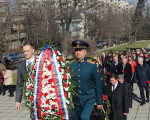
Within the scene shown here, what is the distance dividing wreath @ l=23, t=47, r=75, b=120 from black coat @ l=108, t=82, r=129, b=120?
6.58ft

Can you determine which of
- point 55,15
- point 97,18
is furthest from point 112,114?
point 97,18

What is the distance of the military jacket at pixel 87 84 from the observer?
14.9ft

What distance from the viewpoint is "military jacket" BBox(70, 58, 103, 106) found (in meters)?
4.55

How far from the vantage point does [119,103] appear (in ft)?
20.1

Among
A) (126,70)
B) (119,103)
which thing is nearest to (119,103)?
(119,103)

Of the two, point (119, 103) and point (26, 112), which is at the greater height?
point (119, 103)

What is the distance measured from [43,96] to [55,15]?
2888 centimetres

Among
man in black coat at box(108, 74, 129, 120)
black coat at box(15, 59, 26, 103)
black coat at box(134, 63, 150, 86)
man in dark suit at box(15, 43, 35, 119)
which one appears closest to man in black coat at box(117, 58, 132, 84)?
black coat at box(134, 63, 150, 86)

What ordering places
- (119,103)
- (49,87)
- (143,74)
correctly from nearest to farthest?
(49,87)
(119,103)
(143,74)

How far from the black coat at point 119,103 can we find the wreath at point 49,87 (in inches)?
79.0

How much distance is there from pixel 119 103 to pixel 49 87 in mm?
2487

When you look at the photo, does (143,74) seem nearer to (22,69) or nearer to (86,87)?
(86,87)

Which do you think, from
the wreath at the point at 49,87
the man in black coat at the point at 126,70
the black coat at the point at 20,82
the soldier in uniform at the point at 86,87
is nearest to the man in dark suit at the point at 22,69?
the black coat at the point at 20,82

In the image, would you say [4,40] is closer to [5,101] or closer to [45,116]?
[5,101]
